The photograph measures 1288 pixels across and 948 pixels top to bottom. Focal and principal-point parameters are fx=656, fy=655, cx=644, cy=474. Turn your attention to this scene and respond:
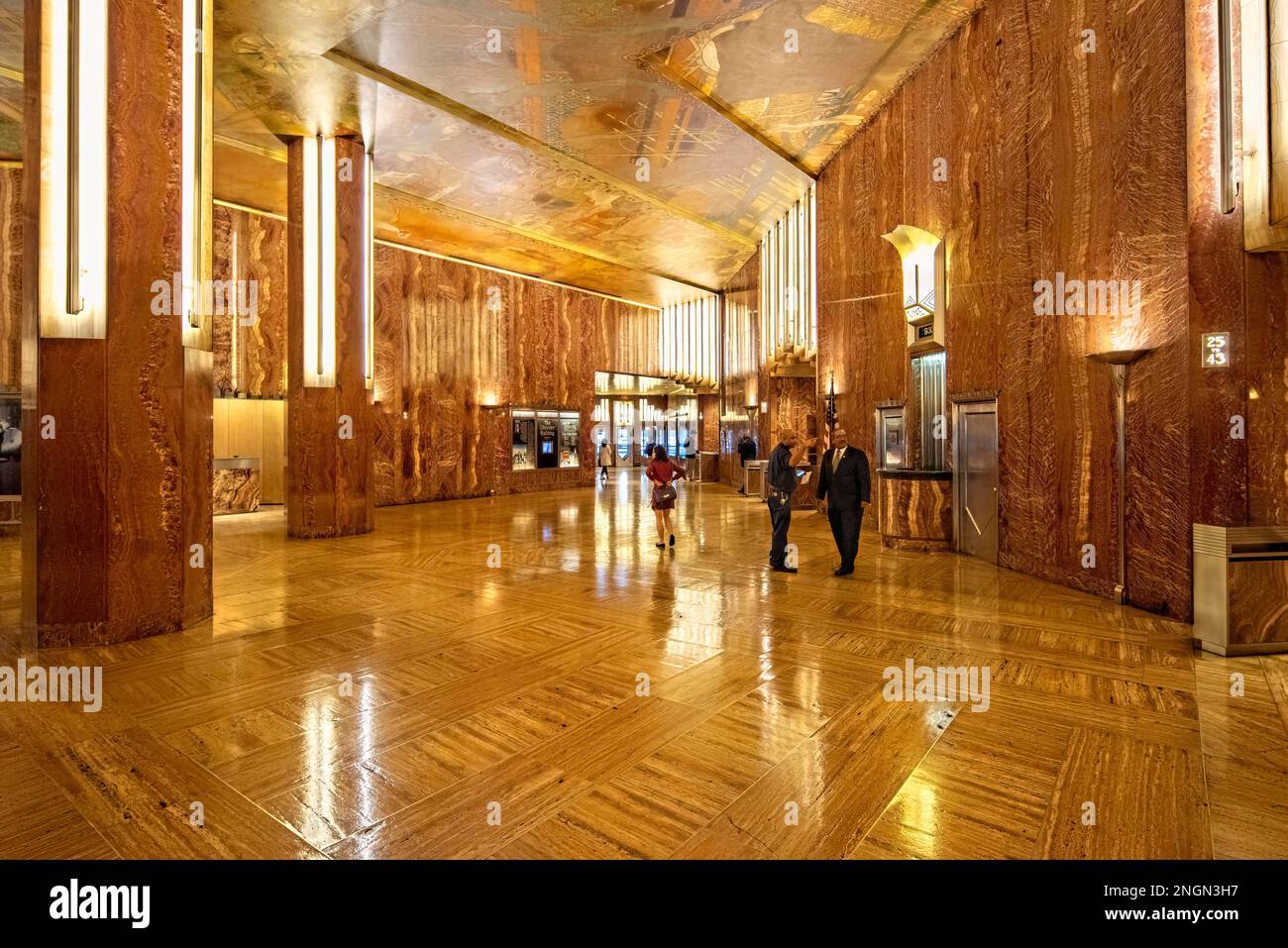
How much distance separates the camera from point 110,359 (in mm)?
4480

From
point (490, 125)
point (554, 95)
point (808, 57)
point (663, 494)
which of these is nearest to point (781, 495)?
point (663, 494)

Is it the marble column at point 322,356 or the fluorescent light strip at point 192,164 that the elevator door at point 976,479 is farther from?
the marble column at point 322,356

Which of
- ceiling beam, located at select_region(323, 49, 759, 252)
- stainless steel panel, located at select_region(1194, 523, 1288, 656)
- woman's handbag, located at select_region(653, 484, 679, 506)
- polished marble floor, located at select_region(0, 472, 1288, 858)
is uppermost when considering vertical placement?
ceiling beam, located at select_region(323, 49, 759, 252)

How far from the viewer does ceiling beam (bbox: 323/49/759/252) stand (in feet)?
25.8

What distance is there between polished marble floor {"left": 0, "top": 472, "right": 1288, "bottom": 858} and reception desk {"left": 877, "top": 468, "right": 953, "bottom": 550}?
7.52 feet

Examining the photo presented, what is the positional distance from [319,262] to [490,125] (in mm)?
3155

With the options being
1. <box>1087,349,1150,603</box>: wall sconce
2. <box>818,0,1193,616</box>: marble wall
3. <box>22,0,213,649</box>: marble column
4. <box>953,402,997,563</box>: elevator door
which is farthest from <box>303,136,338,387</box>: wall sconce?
<box>1087,349,1150,603</box>: wall sconce

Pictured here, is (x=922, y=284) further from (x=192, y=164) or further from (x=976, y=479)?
(x=192, y=164)

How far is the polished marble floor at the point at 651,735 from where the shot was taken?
223 centimetres

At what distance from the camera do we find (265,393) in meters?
12.8

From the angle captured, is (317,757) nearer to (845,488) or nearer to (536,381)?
(845,488)

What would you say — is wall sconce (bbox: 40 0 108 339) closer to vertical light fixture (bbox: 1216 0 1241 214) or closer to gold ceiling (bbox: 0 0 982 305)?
gold ceiling (bbox: 0 0 982 305)

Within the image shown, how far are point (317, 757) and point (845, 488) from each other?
537 cm

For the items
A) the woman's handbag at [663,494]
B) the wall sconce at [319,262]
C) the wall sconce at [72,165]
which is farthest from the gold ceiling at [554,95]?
the woman's handbag at [663,494]
